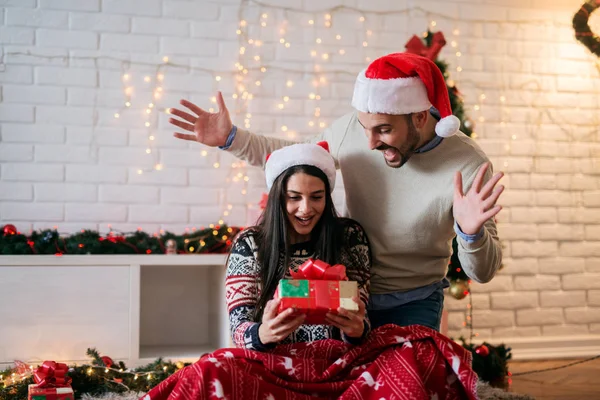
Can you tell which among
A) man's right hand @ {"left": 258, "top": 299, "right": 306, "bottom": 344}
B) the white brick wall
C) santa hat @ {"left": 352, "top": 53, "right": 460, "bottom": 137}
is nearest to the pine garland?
the white brick wall

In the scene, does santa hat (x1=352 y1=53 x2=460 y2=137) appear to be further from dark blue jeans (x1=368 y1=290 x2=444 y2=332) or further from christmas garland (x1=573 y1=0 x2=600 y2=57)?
christmas garland (x1=573 y1=0 x2=600 y2=57)

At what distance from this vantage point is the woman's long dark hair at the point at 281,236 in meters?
2.07

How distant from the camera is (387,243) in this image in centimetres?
226

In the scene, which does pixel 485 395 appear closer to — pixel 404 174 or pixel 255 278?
pixel 404 174

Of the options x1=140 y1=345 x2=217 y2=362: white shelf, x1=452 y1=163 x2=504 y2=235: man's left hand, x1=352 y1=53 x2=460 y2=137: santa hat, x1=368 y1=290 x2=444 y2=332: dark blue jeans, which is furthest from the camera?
x1=140 y1=345 x2=217 y2=362: white shelf

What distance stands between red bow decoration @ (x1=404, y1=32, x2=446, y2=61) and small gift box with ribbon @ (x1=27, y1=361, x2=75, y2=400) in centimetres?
211

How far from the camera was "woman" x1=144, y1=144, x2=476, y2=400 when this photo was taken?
5.74ft

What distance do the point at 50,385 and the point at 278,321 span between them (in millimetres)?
1217

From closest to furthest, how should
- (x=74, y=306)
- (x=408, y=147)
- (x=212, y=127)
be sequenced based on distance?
(x=408, y=147) → (x=212, y=127) → (x=74, y=306)

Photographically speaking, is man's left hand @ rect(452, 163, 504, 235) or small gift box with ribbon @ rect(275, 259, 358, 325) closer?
small gift box with ribbon @ rect(275, 259, 358, 325)

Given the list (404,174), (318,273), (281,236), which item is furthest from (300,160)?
(318,273)

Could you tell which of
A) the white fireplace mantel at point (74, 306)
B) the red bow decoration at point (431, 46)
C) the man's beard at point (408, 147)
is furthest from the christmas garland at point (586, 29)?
the white fireplace mantel at point (74, 306)

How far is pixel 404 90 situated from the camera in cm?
214

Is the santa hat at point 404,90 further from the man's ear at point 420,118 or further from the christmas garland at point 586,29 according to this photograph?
the christmas garland at point 586,29
